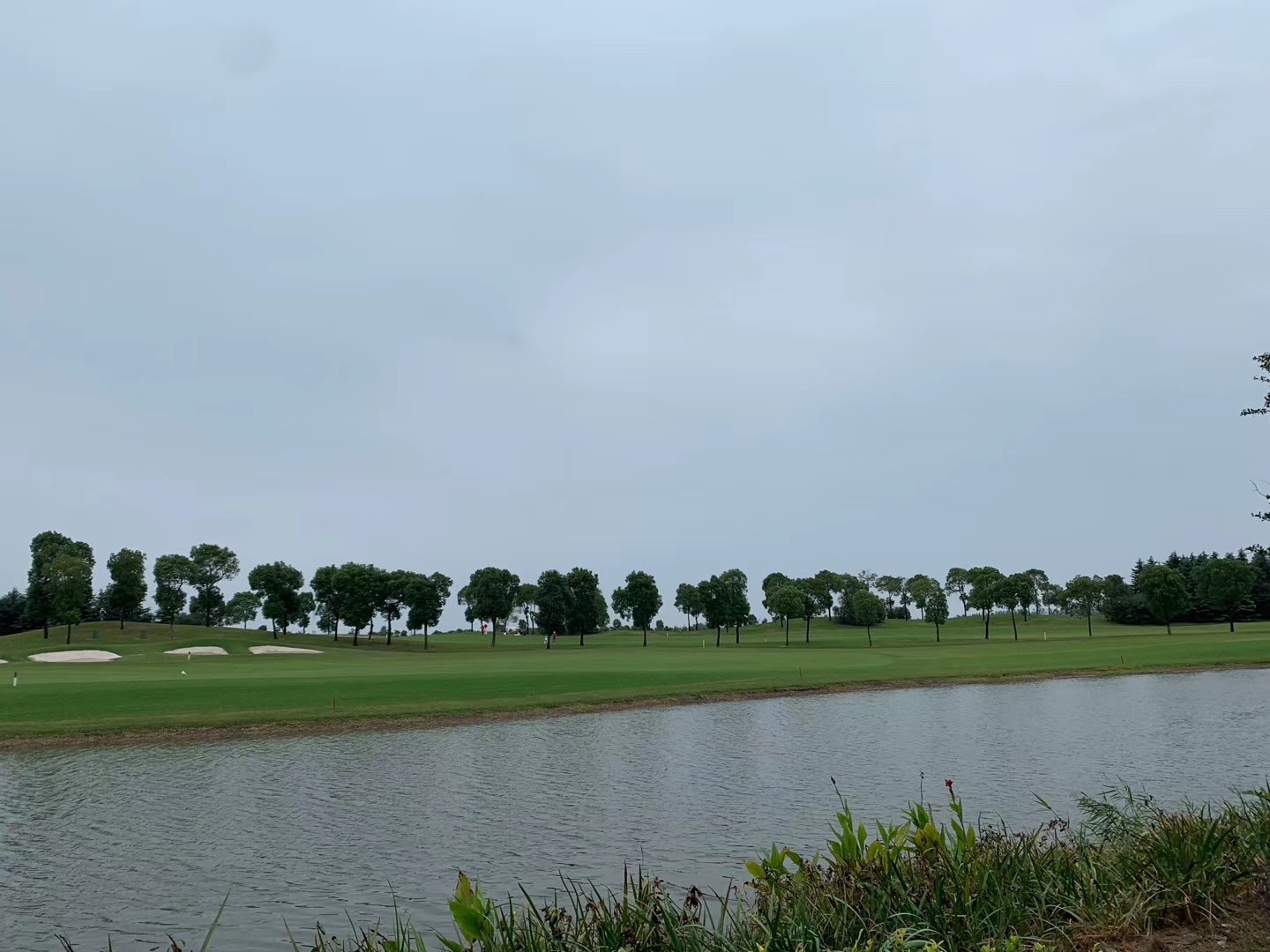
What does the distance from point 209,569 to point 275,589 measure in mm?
16274

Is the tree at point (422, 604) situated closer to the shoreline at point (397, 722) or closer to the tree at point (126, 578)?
the tree at point (126, 578)

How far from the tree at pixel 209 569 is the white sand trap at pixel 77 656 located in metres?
58.7

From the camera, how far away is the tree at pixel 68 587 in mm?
103438

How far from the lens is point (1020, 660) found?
63812 mm

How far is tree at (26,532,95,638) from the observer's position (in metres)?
109

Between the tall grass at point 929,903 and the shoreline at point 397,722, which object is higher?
the tall grass at point 929,903

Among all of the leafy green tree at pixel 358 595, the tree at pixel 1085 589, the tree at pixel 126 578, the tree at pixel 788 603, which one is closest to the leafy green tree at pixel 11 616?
the tree at pixel 126 578

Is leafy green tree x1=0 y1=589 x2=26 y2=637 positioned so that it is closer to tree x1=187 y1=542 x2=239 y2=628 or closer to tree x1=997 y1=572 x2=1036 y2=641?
tree x1=187 y1=542 x2=239 y2=628

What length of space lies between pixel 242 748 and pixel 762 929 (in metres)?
26.6

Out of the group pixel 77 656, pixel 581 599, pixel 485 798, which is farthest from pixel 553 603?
pixel 485 798

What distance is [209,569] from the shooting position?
139 m

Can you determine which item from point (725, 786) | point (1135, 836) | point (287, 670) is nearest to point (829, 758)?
point (725, 786)

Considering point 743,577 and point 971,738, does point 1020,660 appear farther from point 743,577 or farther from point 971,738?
point 743,577

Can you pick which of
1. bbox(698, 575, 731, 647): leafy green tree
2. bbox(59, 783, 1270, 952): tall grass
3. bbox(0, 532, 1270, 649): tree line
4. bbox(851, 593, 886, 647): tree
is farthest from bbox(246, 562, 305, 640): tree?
bbox(59, 783, 1270, 952): tall grass
